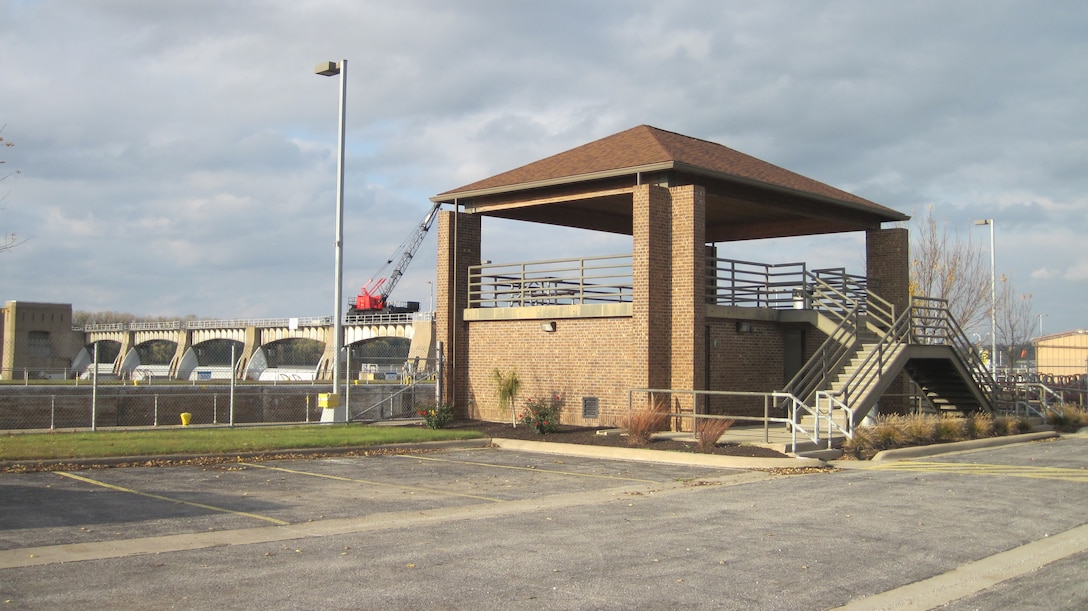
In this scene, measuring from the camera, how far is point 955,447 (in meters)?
21.4

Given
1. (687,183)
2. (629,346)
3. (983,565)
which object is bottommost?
(983,565)

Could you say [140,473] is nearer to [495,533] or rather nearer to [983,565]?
[495,533]

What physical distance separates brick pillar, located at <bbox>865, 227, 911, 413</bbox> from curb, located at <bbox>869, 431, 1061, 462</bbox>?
12.2ft

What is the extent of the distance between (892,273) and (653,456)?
12803 millimetres

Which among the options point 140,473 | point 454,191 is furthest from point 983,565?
point 454,191

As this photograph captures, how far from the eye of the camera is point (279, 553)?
929cm

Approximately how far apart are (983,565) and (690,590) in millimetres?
3307

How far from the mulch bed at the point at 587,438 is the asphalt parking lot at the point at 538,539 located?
98.3 inches

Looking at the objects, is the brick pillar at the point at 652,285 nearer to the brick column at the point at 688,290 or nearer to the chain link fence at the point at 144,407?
the brick column at the point at 688,290

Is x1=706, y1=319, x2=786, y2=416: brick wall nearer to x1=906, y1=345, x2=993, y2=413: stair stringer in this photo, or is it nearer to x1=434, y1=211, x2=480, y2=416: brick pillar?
x1=906, y1=345, x2=993, y2=413: stair stringer

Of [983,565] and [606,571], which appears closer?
[606,571]

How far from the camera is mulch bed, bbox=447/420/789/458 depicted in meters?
19.3

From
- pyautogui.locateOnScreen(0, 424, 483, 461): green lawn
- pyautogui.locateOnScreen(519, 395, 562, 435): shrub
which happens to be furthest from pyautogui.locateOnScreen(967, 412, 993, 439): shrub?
pyautogui.locateOnScreen(0, 424, 483, 461): green lawn

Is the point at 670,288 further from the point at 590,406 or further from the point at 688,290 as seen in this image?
the point at 590,406
